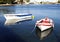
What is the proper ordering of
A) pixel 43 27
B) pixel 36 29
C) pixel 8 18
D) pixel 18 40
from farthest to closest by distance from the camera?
1. pixel 8 18
2. pixel 36 29
3. pixel 43 27
4. pixel 18 40

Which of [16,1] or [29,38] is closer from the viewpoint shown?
[29,38]

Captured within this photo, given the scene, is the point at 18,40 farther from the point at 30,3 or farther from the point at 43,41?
the point at 30,3

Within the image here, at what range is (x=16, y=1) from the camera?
7138 cm

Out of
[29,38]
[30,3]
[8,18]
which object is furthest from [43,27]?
[30,3]

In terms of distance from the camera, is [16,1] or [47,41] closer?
[47,41]

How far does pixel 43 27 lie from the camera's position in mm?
21719

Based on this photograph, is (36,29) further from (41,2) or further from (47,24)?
(41,2)

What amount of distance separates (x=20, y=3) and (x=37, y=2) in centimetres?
1369

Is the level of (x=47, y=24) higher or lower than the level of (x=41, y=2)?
higher

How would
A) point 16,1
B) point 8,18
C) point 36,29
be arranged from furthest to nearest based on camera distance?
point 16,1 < point 8,18 < point 36,29

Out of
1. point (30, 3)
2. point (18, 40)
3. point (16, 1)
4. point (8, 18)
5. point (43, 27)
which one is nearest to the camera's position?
point (18, 40)

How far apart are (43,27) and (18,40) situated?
4.70 m

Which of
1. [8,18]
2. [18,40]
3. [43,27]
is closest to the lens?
[18,40]

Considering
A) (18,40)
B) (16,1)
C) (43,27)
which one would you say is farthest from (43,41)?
(16,1)
